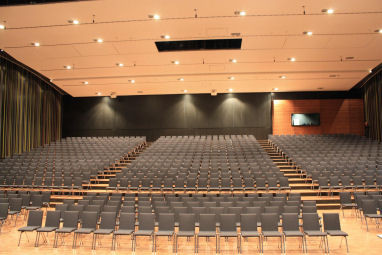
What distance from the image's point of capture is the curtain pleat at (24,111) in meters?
12.4

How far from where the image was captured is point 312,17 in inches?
316

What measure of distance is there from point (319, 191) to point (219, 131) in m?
8.36

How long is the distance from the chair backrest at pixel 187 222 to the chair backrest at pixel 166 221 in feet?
0.49

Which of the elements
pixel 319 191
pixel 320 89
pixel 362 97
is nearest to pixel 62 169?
pixel 319 191

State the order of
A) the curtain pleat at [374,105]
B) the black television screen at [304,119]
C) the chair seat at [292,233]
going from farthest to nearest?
the black television screen at [304,119], the curtain pleat at [374,105], the chair seat at [292,233]

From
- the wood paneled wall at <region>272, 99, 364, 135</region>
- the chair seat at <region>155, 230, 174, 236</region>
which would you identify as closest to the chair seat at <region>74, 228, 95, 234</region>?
the chair seat at <region>155, 230, 174, 236</region>

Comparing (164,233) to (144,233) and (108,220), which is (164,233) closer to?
(144,233)

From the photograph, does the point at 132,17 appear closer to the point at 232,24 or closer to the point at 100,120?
the point at 232,24

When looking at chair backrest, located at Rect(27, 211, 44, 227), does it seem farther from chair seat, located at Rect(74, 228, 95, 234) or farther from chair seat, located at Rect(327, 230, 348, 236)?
chair seat, located at Rect(327, 230, 348, 236)

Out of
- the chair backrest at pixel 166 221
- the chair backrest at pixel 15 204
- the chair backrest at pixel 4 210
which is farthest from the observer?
the chair backrest at pixel 15 204

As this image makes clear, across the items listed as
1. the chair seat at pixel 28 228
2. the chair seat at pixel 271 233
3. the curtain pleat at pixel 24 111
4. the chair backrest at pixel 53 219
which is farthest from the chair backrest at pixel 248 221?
the curtain pleat at pixel 24 111

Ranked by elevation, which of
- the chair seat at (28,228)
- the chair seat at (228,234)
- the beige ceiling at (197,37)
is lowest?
the chair seat at (228,234)

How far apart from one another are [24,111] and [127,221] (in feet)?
33.2

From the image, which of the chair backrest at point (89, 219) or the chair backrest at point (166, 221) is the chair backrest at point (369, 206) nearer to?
the chair backrest at point (166, 221)
